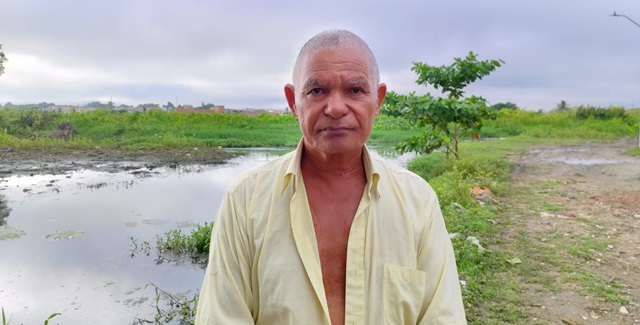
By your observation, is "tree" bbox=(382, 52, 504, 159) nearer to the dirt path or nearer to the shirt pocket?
the dirt path

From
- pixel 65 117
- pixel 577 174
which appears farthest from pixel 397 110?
pixel 65 117

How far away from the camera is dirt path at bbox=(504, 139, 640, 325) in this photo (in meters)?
3.87

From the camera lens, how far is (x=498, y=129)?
28.3 m

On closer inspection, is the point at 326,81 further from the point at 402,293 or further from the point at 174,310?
the point at 174,310

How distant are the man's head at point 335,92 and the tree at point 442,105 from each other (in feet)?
27.1

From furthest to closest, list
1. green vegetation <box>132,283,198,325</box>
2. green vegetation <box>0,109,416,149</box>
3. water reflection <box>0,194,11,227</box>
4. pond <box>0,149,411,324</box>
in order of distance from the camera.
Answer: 1. green vegetation <box>0,109,416,149</box>
2. water reflection <box>0,194,11,227</box>
3. pond <box>0,149,411,324</box>
4. green vegetation <box>132,283,198,325</box>

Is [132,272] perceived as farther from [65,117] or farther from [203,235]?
[65,117]

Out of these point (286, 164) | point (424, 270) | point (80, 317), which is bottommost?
point (80, 317)

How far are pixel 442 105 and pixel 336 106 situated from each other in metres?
8.49

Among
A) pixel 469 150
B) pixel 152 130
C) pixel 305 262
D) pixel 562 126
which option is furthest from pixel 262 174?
pixel 562 126

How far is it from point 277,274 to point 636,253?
516cm

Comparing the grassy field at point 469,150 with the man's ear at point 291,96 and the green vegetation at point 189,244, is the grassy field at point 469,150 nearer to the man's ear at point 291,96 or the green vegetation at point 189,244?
the green vegetation at point 189,244

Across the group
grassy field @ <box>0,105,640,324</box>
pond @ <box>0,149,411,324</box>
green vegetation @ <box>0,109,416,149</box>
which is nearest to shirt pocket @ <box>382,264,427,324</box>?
Result: grassy field @ <box>0,105,640,324</box>

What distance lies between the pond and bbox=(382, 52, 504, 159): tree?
172 inches
